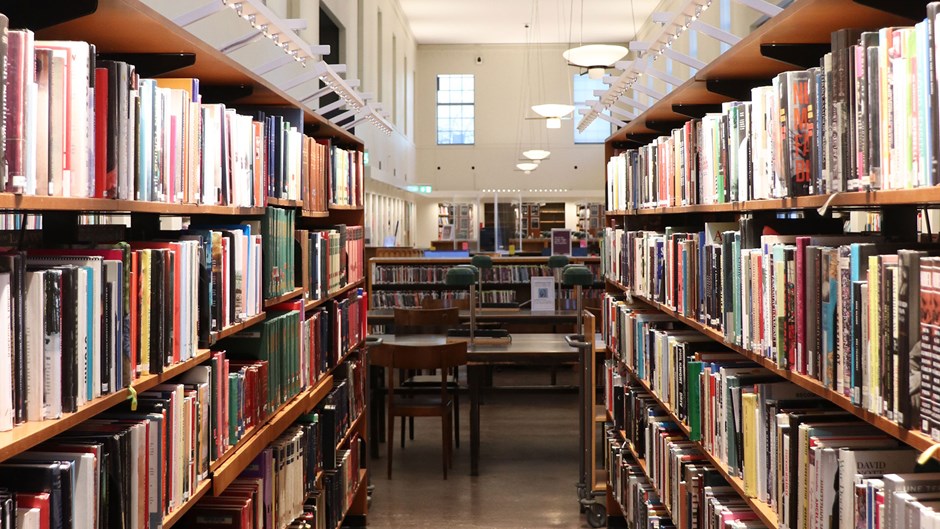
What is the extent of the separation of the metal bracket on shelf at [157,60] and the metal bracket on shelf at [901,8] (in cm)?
169

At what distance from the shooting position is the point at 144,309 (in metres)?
2.04

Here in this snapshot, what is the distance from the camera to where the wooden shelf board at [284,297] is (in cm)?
324

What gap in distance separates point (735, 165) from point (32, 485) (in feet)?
6.33

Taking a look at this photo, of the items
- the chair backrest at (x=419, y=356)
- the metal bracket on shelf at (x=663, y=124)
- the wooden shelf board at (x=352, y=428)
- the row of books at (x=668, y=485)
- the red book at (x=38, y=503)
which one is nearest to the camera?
the red book at (x=38, y=503)

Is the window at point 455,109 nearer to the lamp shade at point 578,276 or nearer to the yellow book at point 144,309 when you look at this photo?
the lamp shade at point 578,276

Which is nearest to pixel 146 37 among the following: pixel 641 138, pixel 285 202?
pixel 285 202

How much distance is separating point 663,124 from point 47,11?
3.24 meters

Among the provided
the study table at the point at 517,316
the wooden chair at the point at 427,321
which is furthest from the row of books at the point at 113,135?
the study table at the point at 517,316

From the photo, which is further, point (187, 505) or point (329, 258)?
point (329, 258)

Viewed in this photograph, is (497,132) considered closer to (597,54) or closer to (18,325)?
(597,54)

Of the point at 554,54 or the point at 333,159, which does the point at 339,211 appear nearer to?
the point at 333,159

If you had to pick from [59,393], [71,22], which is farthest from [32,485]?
[71,22]

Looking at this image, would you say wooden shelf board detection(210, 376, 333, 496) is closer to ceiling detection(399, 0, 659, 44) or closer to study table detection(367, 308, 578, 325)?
study table detection(367, 308, 578, 325)

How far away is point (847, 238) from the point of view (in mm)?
2023
